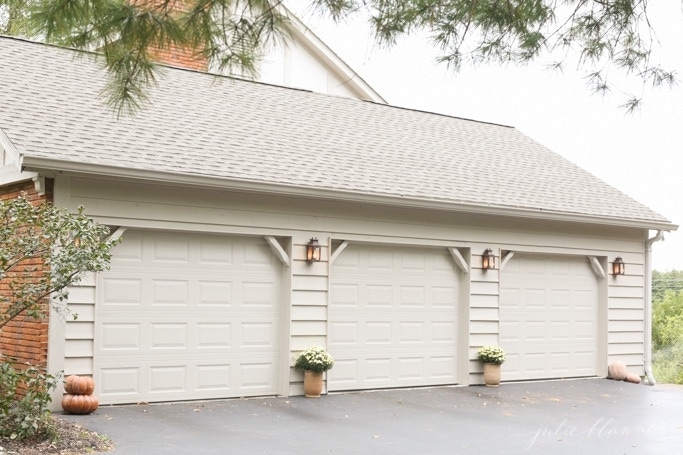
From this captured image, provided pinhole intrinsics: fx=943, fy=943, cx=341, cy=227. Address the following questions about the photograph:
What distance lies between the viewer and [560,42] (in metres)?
8.59

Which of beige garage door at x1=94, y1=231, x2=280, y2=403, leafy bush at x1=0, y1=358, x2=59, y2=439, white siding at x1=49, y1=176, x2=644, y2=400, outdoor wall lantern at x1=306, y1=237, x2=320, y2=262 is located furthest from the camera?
outdoor wall lantern at x1=306, y1=237, x2=320, y2=262

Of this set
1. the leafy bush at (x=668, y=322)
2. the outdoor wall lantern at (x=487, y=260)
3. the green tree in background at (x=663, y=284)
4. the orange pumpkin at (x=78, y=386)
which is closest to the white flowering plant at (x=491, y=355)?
the outdoor wall lantern at (x=487, y=260)

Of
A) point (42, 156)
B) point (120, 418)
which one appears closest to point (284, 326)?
point (120, 418)

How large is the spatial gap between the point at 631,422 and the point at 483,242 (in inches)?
155

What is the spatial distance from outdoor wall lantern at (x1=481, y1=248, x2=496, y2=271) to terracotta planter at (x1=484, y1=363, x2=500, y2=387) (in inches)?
57.8

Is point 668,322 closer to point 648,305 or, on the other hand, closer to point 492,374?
point 648,305

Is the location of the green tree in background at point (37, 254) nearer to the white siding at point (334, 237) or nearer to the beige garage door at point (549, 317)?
the white siding at point (334, 237)

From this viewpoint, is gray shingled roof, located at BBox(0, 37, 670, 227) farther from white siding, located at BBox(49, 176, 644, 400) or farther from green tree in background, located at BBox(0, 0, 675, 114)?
green tree in background, located at BBox(0, 0, 675, 114)

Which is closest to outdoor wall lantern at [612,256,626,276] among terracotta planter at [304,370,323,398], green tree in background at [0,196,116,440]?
terracotta planter at [304,370,323,398]

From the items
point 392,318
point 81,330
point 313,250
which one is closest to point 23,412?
point 81,330

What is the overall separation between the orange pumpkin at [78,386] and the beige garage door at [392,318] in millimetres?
3543

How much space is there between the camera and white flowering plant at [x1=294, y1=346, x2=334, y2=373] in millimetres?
12234

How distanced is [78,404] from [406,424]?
364 centimetres

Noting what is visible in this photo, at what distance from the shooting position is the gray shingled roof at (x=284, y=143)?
37.7 feet
